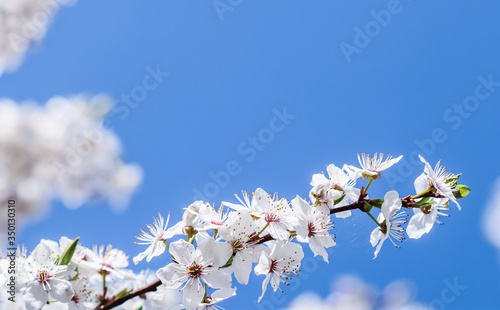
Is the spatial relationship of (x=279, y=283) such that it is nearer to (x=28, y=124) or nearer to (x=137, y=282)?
(x=137, y=282)

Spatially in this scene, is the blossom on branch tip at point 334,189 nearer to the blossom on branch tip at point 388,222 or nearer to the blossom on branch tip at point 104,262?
the blossom on branch tip at point 388,222

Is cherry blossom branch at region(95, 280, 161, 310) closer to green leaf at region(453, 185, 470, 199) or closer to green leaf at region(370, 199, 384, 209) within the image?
green leaf at region(370, 199, 384, 209)

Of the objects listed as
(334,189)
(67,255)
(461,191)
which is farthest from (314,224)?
(67,255)

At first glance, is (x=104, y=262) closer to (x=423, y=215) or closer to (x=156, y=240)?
(x=156, y=240)

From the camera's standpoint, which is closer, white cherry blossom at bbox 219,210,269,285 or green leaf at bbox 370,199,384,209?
white cherry blossom at bbox 219,210,269,285

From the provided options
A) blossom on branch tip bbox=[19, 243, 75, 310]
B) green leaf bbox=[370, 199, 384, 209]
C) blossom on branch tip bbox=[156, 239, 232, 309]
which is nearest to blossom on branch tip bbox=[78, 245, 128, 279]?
blossom on branch tip bbox=[19, 243, 75, 310]

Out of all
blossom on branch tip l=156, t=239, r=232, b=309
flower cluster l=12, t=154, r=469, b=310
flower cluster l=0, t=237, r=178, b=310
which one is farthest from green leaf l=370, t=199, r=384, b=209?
flower cluster l=0, t=237, r=178, b=310

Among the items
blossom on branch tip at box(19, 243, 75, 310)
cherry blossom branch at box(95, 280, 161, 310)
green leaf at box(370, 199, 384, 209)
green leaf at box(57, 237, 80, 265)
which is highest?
green leaf at box(57, 237, 80, 265)

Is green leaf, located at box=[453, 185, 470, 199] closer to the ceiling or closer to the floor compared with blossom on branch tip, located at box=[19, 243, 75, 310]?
closer to the floor
